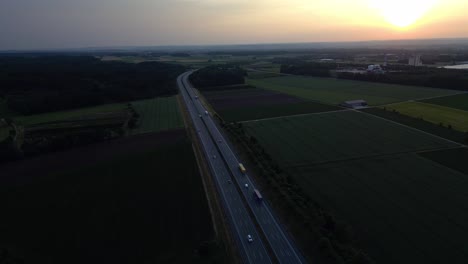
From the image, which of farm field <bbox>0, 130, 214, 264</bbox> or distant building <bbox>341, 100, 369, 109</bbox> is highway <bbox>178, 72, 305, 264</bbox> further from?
distant building <bbox>341, 100, 369, 109</bbox>

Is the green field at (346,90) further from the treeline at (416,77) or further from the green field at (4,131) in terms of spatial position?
the green field at (4,131)

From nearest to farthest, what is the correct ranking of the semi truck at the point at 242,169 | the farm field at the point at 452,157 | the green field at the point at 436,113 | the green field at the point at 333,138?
the farm field at the point at 452,157 → the semi truck at the point at 242,169 → the green field at the point at 333,138 → the green field at the point at 436,113

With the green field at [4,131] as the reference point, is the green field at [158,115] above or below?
above

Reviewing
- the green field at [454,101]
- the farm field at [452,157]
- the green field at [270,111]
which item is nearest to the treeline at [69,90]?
the green field at [270,111]

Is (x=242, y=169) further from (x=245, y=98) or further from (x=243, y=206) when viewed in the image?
(x=245, y=98)

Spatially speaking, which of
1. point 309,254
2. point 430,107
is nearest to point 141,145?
point 309,254

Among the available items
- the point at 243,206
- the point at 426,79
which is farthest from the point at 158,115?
the point at 426,79
